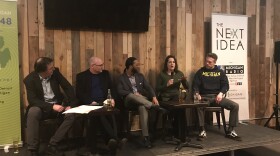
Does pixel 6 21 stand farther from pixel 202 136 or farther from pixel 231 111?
pixel 231 111

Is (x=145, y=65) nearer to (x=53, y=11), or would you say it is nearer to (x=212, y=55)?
(x=212, y=55)

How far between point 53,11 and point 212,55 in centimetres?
247

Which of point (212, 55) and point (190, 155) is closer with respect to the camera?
point (190, 155)

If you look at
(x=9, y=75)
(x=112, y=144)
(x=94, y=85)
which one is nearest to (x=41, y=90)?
(x=9, y=75)

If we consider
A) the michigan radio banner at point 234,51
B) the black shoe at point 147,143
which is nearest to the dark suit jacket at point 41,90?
the black shoe at point 147,143

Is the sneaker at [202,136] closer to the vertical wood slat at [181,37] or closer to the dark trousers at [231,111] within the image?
the dark trousers at [231,111]

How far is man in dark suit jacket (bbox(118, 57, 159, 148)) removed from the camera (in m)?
3.68

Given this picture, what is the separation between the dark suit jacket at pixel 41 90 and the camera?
3340 mm

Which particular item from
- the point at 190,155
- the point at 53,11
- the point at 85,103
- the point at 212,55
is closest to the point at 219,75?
the point at 212,55

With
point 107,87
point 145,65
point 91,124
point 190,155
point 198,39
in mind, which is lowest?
point 190,155

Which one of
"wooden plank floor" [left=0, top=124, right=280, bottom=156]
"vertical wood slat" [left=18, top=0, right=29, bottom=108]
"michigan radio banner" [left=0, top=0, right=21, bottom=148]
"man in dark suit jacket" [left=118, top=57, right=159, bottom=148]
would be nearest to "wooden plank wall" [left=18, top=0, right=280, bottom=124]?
"vertical wood slat" [left=18, top=0, right=29, bottom=108]

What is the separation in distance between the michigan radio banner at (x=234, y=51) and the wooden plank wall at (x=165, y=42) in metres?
0.26

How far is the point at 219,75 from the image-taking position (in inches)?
175

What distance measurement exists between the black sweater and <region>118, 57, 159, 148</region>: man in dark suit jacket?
816mm
